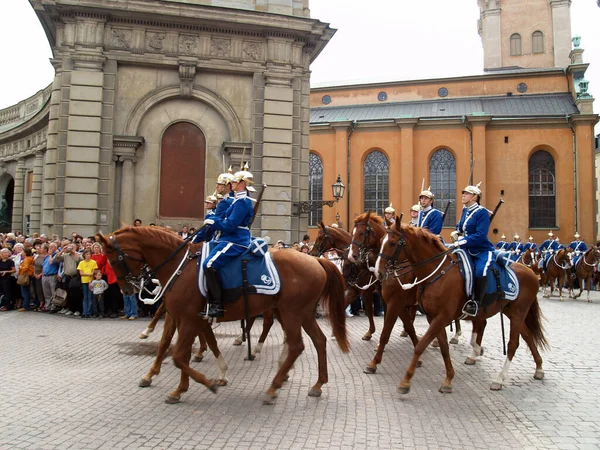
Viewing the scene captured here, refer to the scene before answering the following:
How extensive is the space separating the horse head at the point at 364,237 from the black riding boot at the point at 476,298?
246cm

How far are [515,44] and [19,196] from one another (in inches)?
1972

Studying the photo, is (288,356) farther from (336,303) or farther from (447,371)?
(447,371)

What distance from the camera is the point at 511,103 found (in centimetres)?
4600

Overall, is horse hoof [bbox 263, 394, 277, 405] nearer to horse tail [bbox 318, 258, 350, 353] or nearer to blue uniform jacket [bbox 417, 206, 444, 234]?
horse tail [bbox 318, 258, 350, 353]

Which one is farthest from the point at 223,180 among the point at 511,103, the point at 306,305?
the point at 511,103

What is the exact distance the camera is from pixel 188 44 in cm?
1759

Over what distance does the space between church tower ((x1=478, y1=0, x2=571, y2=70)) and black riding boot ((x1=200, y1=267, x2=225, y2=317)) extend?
54254mm

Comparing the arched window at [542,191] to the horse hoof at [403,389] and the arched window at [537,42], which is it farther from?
the horse hoof at [403,389]

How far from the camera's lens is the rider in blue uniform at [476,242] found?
25.4 ft

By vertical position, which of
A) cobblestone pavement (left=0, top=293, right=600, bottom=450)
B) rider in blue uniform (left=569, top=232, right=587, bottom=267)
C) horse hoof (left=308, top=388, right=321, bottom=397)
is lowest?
cobblestone pavement (left=0, top=293, right=600, bottom=450)

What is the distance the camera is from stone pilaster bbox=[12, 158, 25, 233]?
3447cm

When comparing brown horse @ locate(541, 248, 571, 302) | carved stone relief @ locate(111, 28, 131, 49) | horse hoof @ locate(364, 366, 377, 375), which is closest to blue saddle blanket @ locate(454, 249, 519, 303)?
horse hoof @ locate(364, 366, 377, 375)

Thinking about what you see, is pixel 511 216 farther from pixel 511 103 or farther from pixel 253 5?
pixel 253 5

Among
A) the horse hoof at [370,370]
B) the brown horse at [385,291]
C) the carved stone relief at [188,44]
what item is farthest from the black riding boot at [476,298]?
the carved stone relief at [188,44]
